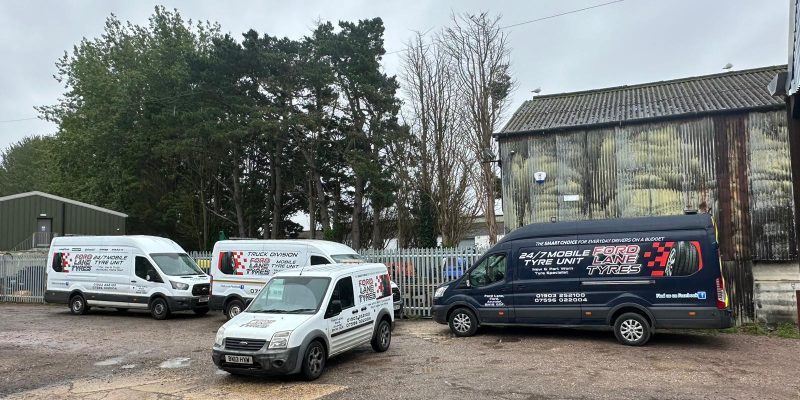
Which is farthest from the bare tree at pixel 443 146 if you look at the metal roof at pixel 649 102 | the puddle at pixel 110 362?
the puddle at pixel 110 362

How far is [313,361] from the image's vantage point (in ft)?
26.4

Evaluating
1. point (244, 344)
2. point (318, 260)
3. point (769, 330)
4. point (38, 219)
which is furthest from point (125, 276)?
point (38, 219)

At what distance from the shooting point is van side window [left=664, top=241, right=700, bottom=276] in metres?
10.1

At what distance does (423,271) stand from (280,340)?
8.18 meters

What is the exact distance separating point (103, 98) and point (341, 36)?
19.6 metres

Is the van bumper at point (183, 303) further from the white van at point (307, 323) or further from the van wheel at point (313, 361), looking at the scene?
the van wheel at point (313, 361)

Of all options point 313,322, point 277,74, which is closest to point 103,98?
point 277,74

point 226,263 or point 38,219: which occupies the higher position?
point 38,219

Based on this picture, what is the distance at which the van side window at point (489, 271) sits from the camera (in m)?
11.8

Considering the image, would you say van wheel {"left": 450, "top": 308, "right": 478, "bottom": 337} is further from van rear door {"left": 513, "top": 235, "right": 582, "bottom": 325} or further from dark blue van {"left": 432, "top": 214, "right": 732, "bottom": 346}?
van rear door {"left": 513, "top": 235, "right": 582, "bottom": 325}

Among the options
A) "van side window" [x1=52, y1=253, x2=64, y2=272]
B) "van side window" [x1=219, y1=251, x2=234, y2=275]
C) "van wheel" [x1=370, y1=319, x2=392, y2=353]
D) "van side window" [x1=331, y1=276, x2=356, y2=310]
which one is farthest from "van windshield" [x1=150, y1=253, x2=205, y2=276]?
"van side window" [x1=331, y1=276, x2=356, y2=310]

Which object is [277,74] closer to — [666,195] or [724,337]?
[666,195]

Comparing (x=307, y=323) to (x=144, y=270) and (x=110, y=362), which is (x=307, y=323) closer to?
(x=110, y=362)

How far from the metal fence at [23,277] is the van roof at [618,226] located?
18.8m
